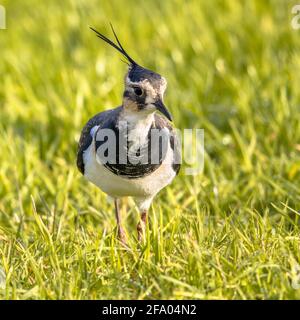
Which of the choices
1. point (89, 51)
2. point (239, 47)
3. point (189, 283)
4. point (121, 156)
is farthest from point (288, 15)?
point (189, 283)

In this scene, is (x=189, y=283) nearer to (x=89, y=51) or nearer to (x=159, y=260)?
(x=159, y=260)

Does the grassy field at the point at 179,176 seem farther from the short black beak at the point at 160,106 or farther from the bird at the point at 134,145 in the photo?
the short black beak at the point at 160,106

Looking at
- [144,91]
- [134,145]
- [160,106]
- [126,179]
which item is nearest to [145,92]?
[144,91]

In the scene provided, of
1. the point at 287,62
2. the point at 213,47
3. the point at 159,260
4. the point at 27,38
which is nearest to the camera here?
the point at 159,260

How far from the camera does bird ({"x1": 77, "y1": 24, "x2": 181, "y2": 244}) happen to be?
4.24m

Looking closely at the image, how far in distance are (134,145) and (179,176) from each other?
1284 millimetres

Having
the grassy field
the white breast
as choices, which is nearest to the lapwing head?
the white breast

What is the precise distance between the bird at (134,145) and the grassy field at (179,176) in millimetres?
241

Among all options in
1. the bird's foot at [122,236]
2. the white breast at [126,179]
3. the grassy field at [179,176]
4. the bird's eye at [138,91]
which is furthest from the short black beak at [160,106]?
the bird's foot at [122,236]

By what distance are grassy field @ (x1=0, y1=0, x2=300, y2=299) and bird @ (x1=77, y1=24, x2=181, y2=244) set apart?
9.5 inches

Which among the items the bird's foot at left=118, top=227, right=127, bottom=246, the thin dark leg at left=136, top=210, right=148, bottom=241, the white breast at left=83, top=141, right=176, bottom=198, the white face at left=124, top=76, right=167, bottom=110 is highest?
the white face at left=124, top=76, right=167, bottom=110

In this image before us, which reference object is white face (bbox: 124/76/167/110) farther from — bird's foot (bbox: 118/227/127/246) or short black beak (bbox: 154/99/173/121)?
bird's foot (bbox: 118/227/127/246)
